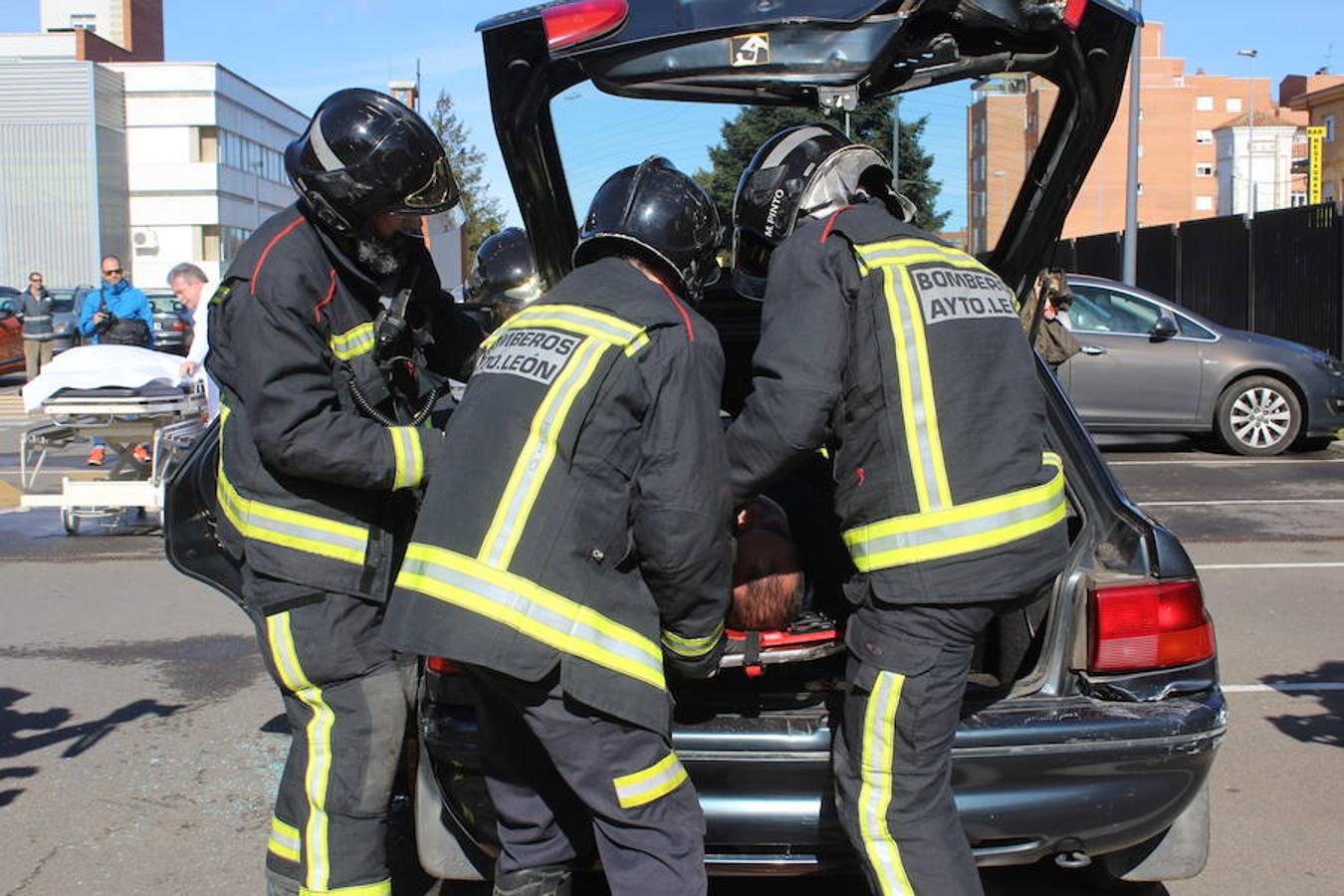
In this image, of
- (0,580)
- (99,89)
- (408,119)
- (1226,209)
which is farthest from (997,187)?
(1226,209)

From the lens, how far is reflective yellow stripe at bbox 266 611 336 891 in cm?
321

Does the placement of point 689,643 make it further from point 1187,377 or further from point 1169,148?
point 1169,148

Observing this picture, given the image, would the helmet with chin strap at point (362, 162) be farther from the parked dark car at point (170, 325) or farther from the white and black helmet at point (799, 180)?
the parked dark car at point (170, 325)

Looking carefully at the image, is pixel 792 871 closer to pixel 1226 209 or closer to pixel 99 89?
pixel 99 89

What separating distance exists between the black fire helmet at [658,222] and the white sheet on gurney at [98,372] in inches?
252

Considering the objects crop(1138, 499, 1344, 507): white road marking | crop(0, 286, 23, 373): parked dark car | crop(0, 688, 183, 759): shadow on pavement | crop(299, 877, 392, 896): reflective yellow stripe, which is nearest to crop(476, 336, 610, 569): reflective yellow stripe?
crop(299, 877, 392, 896): reflective yellow stripe

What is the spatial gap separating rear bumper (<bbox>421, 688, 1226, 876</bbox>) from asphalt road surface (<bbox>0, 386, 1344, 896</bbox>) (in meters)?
0.86

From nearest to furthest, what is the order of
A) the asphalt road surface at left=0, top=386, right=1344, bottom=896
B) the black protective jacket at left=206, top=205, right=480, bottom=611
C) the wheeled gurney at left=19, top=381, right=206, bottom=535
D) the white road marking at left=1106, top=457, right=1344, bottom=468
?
1. the black protective jacket at left=206, top=205, right=480, bottom=611
2. the asphalt road surface at left=0, top=386, right=1344, bottom=896
3. the wheeled gurney at left=19, top=381, right=206, bottom=535
4. the white road marking at left=1106, top=457, right=1344, bottom=468

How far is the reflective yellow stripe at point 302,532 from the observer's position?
324 cm

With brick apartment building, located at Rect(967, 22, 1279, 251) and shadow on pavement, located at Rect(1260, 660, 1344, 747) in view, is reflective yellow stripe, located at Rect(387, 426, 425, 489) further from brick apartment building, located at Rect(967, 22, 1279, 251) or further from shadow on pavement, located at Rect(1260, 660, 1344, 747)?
brick apartment building, located at Rect(967, 22, 1279, 251)

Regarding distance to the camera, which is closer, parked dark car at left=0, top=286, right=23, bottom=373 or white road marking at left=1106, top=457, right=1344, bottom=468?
white road marking at left=1106, top=457, right=1344, bottom=468

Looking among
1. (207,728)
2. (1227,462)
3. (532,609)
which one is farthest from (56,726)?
(1227,462)

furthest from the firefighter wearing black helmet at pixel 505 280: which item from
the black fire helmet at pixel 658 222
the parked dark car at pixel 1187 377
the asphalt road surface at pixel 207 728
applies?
the parked dark car at pixel 1187 377

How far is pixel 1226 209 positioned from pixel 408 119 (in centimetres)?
8385
